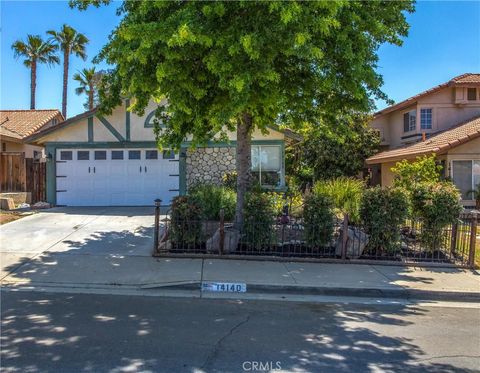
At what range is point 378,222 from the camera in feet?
28.5

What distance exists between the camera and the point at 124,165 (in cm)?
1623

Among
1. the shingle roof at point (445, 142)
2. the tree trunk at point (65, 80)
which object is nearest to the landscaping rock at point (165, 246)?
the shingle roof at point (445, 142)

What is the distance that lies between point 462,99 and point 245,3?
1780 centimetres

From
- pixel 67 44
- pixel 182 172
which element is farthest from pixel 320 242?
pixel 67 44

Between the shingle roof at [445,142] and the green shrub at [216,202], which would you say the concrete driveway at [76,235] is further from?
the shingle roof at [445,142]

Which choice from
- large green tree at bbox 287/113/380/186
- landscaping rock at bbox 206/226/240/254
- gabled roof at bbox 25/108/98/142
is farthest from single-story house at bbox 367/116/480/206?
gabled roof at bbox 25/108/98/142

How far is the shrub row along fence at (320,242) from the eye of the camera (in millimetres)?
8648

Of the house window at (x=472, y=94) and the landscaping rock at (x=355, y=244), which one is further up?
the house window at (x=472, y=94)

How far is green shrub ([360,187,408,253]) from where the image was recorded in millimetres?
8680

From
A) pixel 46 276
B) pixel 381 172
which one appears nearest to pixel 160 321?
pixel 46 276

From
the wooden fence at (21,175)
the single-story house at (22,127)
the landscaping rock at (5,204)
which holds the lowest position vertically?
the landscaping rock at (5,204)

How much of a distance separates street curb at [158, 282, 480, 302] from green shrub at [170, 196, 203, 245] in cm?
210

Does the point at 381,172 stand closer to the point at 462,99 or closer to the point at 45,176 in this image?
the point at 462,99

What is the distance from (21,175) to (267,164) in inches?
426
